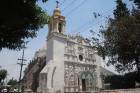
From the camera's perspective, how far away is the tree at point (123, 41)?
926 inches

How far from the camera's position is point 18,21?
6832 mm

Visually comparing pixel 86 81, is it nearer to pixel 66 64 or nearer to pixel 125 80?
pixel 66 64

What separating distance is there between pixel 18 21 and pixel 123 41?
1900cm

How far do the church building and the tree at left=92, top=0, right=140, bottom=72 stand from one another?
20.0 feet

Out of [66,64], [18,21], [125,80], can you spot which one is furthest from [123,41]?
[18,21]

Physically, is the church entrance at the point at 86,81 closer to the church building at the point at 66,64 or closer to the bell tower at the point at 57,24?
the church building at the point at 66,64

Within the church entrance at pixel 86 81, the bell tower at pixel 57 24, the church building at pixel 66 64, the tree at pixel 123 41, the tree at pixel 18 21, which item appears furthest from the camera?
the church entrance at pixel 86 81

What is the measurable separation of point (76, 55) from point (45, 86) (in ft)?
25.8

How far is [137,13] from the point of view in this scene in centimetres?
2397

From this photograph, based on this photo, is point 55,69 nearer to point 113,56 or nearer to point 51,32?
point 51,32

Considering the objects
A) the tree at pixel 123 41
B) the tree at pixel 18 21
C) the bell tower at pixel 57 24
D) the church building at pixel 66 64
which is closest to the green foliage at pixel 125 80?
the tree at pixel 123 41

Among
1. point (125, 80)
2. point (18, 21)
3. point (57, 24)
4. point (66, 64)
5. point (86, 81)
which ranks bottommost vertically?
point (125, 80)

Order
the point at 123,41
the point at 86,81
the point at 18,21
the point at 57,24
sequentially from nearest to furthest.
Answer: the point at 18,21 → the point at 123,41 → the point at 57,24 → the point at 86,81

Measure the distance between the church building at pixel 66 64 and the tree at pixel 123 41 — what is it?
20.0ft
